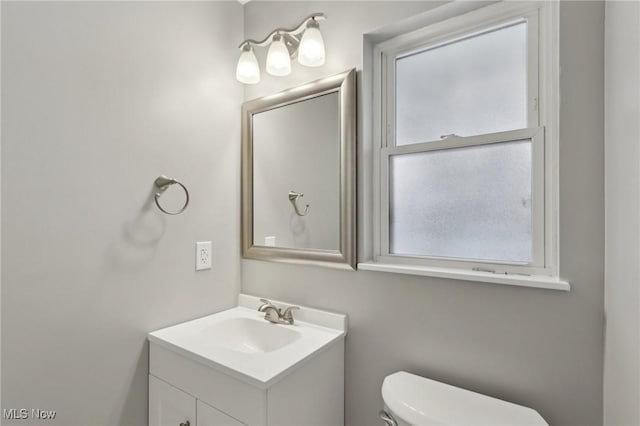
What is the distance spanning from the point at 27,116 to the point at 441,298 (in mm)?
1488

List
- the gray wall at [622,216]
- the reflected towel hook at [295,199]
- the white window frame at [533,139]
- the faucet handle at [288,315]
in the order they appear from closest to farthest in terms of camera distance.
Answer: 1. the gray wall at [622,216]
2. the white window frame at [533,139]
3. the faucet handle at [288,315]
4. the reflected towel hook at [295,199]

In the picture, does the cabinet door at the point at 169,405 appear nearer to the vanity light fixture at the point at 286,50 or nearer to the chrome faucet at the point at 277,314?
the chrome faucet at the point at 277,314

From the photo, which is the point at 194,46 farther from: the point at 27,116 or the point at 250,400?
the point at 250,400

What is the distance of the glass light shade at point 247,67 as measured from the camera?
1492mm

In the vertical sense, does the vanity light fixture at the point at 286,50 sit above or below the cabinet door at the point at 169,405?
above

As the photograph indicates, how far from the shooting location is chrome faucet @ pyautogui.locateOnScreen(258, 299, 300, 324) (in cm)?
142

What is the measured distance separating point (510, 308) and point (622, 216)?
1.34 feet

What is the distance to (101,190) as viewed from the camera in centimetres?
117

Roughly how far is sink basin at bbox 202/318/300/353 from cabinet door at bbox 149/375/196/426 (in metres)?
0.23

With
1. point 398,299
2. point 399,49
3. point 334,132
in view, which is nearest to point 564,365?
point 398,299

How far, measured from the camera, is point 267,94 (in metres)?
1.61
